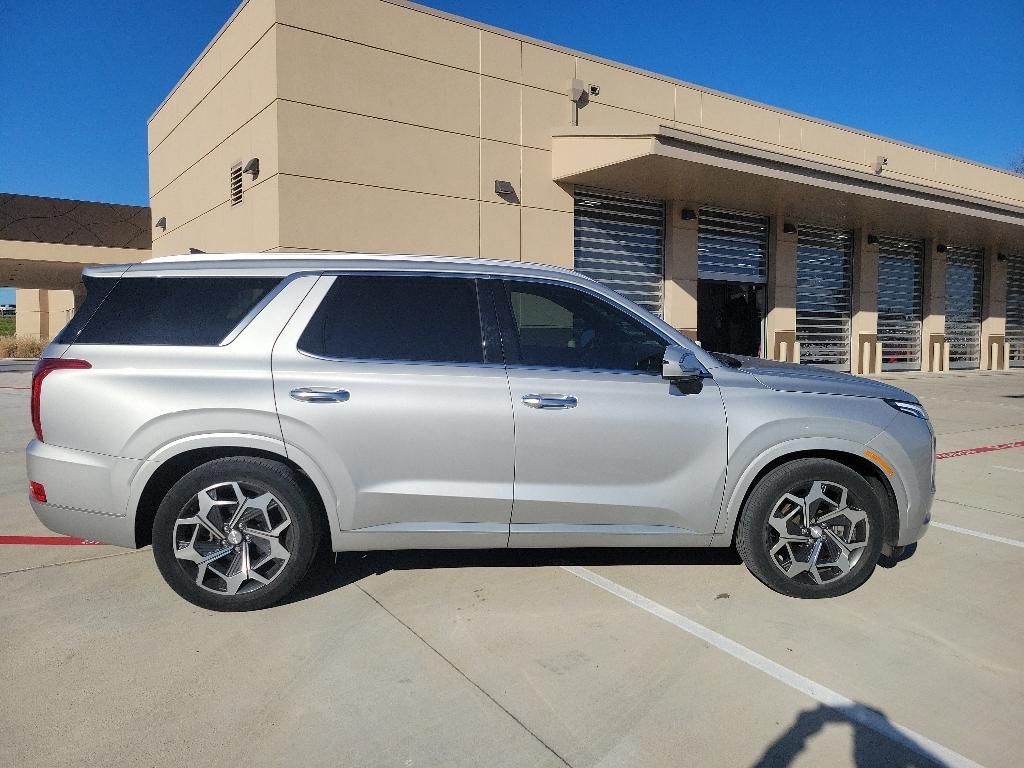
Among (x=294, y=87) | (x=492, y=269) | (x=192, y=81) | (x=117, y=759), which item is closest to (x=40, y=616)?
(x=117, y=759)

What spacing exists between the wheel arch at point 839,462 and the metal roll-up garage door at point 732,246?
12.9 m

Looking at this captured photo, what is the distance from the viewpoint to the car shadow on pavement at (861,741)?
7.86 ft

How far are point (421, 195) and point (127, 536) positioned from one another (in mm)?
9712

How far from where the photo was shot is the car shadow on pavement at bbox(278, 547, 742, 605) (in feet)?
13.6

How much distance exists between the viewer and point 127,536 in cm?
350

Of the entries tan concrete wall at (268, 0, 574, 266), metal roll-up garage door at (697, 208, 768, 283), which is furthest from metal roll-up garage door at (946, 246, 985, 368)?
tan concrete wall at (268, 0, 574, 266)

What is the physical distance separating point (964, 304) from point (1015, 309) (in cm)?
329

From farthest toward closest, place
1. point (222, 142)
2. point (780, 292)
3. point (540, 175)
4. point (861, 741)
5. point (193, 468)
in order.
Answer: point (780, 292), point (540, 175), point (222, 142), point (193, 468), point (861, 741)

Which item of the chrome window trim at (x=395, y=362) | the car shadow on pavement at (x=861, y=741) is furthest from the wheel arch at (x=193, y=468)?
the car shadow on pavement at (x=861, y=741)

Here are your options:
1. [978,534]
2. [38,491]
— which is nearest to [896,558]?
[978,534]

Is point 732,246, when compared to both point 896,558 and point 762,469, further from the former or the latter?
point 762,469

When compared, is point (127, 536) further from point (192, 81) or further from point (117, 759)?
point (192, 81)

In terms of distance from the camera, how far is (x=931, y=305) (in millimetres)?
21453

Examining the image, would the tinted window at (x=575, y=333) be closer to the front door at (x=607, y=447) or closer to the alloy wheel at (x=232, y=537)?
the front door at (x=607, y=447)
